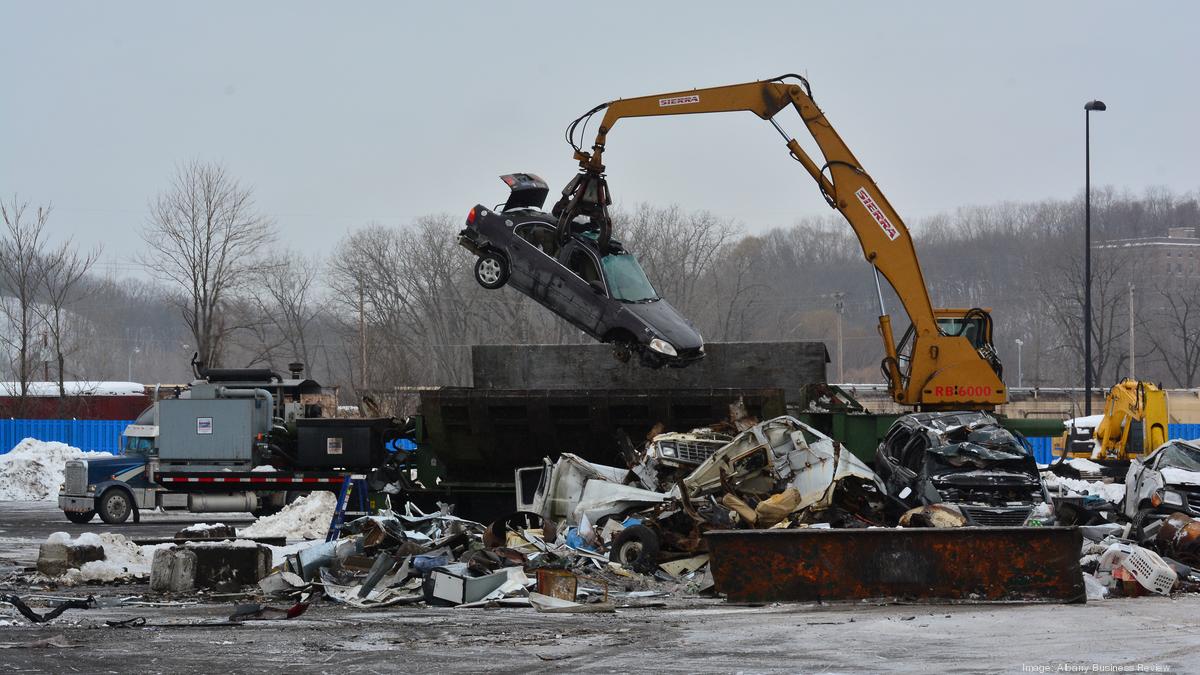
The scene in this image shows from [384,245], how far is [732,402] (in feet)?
162

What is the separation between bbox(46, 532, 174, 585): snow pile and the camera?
525 inches

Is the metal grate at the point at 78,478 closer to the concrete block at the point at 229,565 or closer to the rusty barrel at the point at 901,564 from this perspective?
the concrete block at the point at 229,565

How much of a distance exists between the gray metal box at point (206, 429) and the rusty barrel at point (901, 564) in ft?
45.4

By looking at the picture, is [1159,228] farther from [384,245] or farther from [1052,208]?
[384,245]

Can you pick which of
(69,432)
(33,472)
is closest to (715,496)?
(33,472)

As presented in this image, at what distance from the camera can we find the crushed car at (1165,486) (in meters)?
14.6

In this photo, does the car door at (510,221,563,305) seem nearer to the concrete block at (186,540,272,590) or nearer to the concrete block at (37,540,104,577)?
the concrete block at (186,540,272,590)

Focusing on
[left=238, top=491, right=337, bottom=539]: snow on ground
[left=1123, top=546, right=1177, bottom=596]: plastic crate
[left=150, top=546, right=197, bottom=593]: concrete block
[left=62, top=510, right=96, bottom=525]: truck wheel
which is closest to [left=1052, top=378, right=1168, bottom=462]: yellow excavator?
[left=238, top=491, right=337, bottom=539]: snow on ground

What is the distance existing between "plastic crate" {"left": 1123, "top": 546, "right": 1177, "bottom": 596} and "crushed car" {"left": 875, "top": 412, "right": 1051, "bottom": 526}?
182cm

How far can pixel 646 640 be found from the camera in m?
9.59

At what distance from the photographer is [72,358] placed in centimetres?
9206

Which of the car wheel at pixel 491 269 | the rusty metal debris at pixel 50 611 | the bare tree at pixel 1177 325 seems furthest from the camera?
the bare tree at pixel 1177 325

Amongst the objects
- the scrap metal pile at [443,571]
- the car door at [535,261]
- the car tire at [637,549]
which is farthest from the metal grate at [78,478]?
the car tire at [637,549]

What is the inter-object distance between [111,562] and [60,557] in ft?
1.66
